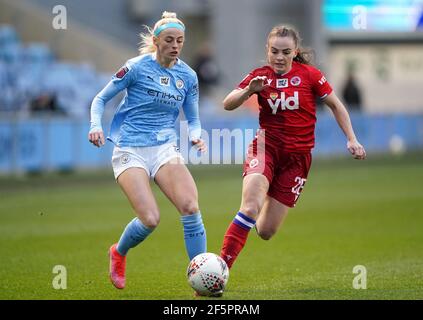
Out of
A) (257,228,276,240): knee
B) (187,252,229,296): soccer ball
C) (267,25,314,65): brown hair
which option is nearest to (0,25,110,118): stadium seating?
(257,228,276,240): knee

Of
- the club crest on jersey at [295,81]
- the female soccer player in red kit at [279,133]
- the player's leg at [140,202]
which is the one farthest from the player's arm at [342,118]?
the player's leg at [140,202]

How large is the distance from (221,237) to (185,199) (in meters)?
4.69

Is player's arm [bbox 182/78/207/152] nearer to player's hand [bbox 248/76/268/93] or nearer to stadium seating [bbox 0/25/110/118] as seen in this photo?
player's hand [bbox 248/76/268/93]

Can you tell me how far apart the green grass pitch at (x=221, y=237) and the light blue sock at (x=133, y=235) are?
1.28 feet

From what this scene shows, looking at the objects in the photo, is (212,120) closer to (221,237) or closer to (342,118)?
(221,237)

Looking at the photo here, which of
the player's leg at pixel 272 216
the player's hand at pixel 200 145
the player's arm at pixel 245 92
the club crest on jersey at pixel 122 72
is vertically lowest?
the player's leg at pixel 272 216

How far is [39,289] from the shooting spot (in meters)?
9.34

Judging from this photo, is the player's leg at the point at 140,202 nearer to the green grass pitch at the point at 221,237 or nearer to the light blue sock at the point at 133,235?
the light blue sock at the point at 133,235

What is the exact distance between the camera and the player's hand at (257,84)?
8.85 metres

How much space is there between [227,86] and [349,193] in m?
16.1

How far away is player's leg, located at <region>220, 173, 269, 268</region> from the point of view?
9.09 m

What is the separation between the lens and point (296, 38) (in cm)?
936

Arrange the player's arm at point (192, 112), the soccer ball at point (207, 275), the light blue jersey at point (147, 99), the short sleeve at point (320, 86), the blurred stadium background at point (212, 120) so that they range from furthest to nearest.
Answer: the blurred stadium background at point (212, 120) < the short sleeve at point (320, 86) < the player's arm at point (192, 112) < the light blue jersey at point (147, 99) < the soccer ball at point (207, 275)

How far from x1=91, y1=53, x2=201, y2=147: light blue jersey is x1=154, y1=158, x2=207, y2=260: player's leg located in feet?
0.97
